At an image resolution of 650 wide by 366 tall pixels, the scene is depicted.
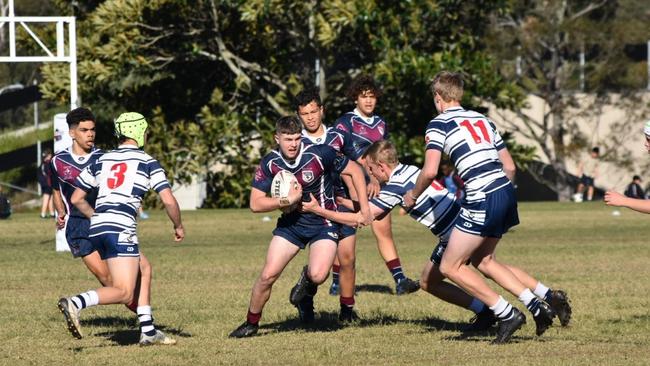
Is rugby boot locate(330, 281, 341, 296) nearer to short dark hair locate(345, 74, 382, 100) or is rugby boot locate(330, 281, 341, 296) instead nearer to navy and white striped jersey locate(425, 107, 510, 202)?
short dark hair locate(345, 74, 382, 100)

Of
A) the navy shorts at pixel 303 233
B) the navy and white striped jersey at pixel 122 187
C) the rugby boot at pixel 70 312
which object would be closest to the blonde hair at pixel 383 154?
the navy shorts at pixel 303 233

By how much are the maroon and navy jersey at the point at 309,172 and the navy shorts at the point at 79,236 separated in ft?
5.25

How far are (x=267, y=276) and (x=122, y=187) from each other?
4.63 ft

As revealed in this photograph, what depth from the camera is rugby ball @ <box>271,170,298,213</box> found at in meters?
9.88

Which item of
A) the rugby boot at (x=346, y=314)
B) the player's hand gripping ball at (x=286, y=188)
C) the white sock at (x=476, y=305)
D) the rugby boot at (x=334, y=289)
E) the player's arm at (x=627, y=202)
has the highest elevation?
the player's arm at (x=627, y=202)

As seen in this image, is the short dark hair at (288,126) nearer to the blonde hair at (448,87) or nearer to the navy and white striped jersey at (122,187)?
the navy and white striped jersey at (122,187)

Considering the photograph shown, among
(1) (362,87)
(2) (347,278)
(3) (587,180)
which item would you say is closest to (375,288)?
(1) (362,87)

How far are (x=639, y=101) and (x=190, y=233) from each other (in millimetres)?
26612

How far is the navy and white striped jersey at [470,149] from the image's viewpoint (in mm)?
9508

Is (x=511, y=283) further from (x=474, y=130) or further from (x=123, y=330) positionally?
(x=123, y=330)

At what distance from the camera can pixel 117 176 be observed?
9688mm

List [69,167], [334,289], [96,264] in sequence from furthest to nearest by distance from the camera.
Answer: [334,289]
[69,167]
[96,264]

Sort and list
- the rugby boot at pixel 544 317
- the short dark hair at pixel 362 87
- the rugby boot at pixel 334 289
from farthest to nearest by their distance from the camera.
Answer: the rugby boot at pixel 334 289 → the short dark hair at pixel 362 87 → the rugby boot at pixel 544 317

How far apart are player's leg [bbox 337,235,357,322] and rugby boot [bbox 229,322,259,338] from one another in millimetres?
1072
